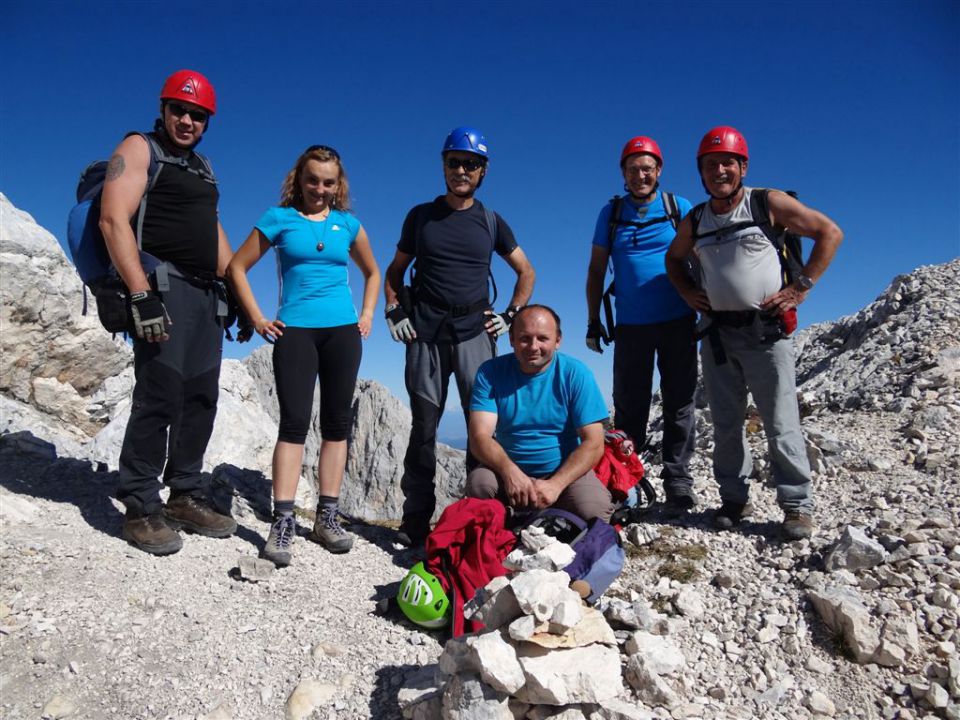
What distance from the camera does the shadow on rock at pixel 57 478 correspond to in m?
6.63

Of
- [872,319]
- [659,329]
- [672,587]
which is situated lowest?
[672,587]

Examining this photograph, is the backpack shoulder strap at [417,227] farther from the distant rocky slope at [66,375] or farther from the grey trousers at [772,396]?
the distant rocky slope at [66,375]

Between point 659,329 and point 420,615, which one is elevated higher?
point 659,329

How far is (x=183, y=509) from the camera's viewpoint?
6375mm

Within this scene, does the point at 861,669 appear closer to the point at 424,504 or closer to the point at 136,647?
the point at 424,504

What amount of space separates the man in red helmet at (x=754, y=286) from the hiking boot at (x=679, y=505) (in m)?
1.16

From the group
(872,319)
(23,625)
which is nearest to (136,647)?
(23,625)

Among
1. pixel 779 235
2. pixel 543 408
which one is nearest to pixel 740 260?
pixel 779 235

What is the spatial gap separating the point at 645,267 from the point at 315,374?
357 cm

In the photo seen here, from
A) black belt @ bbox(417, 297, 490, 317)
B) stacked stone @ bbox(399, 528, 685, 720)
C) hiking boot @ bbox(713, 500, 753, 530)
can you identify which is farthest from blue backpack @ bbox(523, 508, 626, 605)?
black belt @ bbox(417, 297, 490, 317)

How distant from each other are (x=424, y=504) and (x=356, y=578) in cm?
112

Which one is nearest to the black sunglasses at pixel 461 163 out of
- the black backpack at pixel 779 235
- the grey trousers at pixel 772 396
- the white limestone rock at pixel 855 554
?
the black backpack at pixel 779 235

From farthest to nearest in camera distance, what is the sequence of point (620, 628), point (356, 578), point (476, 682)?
point (356, 578)
point (620, 628)
point (476, 682)

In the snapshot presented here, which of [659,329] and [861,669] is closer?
[861,669]
